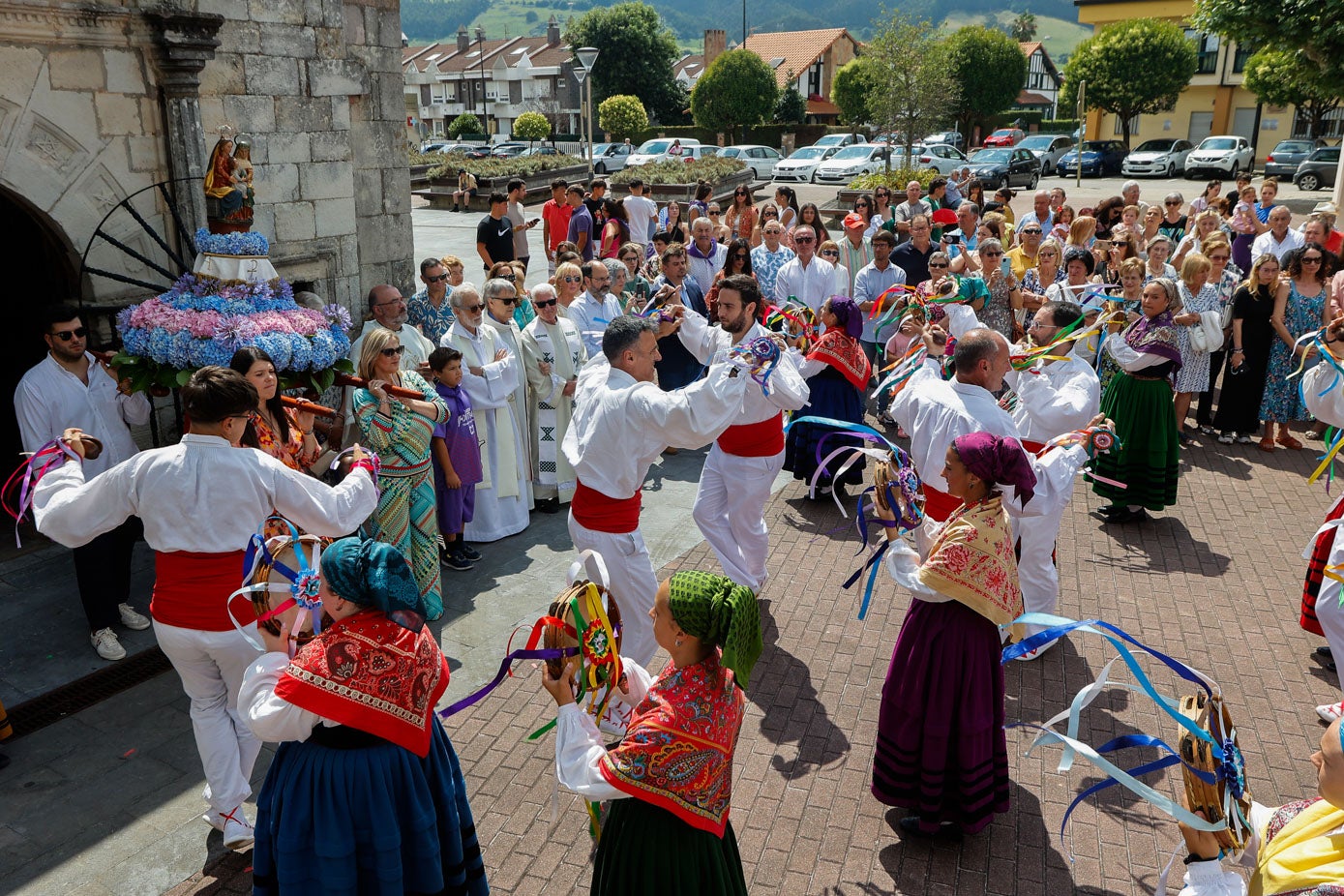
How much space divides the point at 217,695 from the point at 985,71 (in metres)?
47.7

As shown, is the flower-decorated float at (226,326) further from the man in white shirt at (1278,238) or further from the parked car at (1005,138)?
the parked car at (1005,138)

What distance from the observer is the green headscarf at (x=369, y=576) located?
9.95 ft

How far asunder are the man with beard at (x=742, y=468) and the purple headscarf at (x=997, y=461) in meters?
2.13

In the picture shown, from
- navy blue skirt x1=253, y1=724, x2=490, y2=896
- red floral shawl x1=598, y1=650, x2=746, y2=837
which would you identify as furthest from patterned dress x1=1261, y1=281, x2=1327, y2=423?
navy blue skirt x1=253, y1=724, x2=490, y2=896

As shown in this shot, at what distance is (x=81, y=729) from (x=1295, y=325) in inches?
407

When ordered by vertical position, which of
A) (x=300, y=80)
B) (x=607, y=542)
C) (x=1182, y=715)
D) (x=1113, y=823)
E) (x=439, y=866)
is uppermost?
(x=300, y=80)

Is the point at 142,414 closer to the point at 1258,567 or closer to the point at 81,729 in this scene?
the point at 81,729

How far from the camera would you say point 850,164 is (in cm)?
3253

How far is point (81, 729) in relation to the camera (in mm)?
5145

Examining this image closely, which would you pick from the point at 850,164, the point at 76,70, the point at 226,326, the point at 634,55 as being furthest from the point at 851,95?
the point at 226,326

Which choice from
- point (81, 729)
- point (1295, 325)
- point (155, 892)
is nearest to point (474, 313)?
point (81, 729)

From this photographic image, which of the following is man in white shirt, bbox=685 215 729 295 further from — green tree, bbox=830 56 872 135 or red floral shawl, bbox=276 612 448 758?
green tree, bbox=830 56 872 135

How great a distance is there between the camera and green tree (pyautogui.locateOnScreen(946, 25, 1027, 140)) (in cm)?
4525

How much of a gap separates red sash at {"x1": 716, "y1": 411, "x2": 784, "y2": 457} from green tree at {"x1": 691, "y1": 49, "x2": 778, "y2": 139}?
42.9 meters
